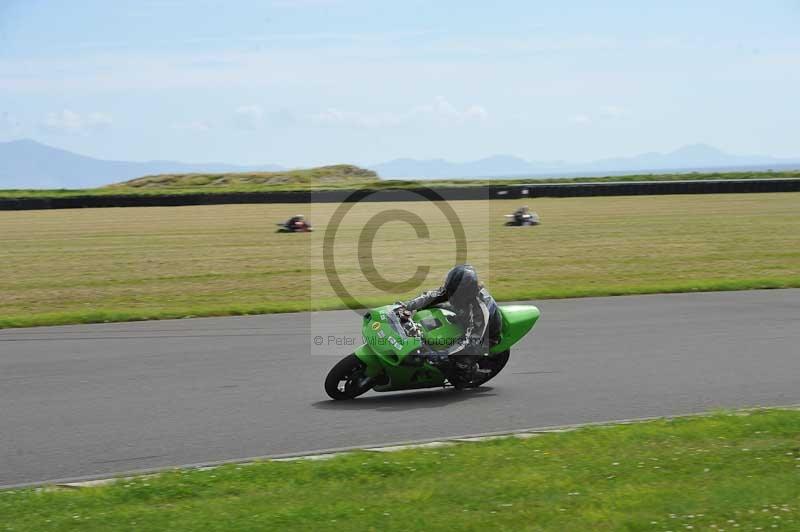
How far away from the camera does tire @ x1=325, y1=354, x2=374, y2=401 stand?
9695 millimetres

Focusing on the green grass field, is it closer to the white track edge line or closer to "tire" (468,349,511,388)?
"tire" (468,349,511,388)

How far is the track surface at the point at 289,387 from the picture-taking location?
8.16m

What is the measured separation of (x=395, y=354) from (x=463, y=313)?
0.90 m

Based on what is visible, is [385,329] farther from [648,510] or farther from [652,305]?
[652,305]

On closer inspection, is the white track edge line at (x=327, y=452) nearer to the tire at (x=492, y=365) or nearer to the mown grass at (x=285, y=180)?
the tire at (x=492, y=365)

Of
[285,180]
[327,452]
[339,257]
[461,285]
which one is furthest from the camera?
[285,180]

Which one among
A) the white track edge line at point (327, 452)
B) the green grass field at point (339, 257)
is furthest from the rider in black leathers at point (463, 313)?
the green grass field at point (339, 257)

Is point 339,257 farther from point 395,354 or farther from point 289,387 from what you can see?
point 395,354

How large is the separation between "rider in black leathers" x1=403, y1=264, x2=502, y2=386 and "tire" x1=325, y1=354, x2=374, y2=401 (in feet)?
2.32

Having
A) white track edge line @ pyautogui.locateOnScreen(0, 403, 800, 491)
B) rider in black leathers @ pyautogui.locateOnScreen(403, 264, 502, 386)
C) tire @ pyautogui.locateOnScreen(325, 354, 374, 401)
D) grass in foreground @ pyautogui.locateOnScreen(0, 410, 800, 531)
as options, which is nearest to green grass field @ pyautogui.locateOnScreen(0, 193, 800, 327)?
tire @ pyautogui.locateOnScreen(325, 354, 374, 401)

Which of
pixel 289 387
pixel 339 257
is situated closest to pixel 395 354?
pixel 289 387

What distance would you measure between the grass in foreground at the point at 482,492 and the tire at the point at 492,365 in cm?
244

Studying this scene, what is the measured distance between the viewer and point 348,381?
9.78 metres

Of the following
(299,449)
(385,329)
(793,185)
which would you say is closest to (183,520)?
(299,449)
